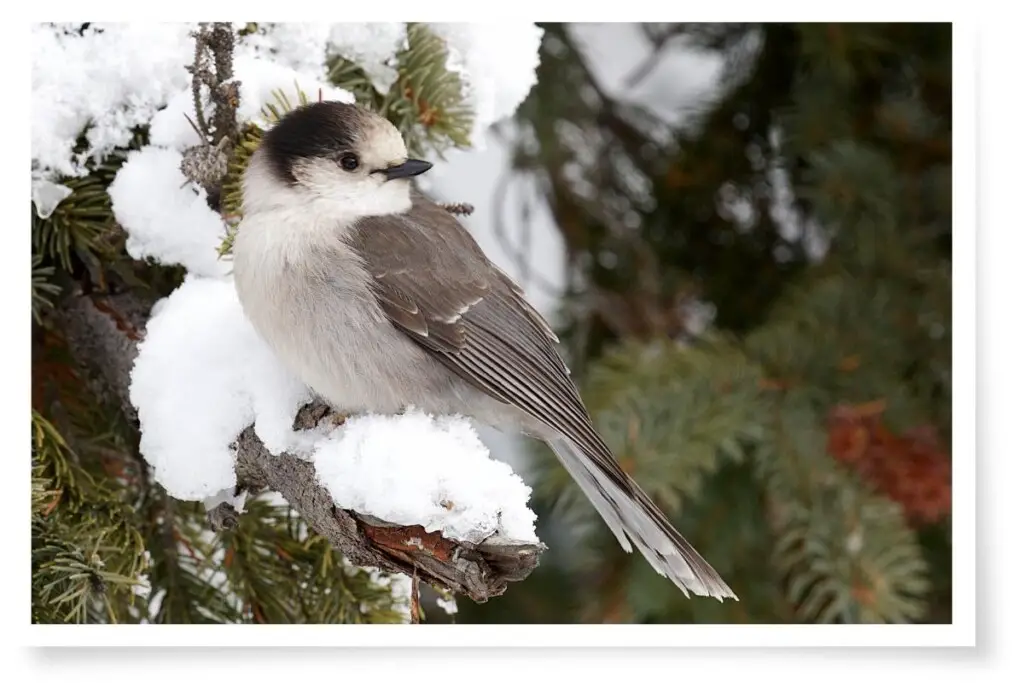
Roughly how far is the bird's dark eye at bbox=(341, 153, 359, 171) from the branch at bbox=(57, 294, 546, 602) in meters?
0.20

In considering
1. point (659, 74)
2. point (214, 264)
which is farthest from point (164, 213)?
point (659, 74)

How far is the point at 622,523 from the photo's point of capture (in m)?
1.06

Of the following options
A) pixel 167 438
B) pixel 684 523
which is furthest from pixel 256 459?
pixel 684 523

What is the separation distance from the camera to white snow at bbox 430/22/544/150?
3.52 ft

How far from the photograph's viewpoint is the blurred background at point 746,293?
123cm

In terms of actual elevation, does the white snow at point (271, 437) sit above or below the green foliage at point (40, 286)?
above

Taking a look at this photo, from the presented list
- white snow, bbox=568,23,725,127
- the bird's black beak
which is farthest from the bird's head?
white snow, bbox=568,23,725,127

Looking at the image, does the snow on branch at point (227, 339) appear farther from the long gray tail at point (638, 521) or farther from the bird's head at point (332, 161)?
the long gray tail at point (638, 521)

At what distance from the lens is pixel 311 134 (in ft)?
3.08

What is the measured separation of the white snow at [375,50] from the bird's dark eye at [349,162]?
5.6 inches

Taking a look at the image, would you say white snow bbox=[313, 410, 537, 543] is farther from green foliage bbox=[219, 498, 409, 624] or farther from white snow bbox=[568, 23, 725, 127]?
white snow bbox=[568, 23, 725, 127]

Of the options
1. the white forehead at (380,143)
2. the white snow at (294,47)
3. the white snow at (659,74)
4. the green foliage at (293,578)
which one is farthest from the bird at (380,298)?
the white snow at (659,74)
